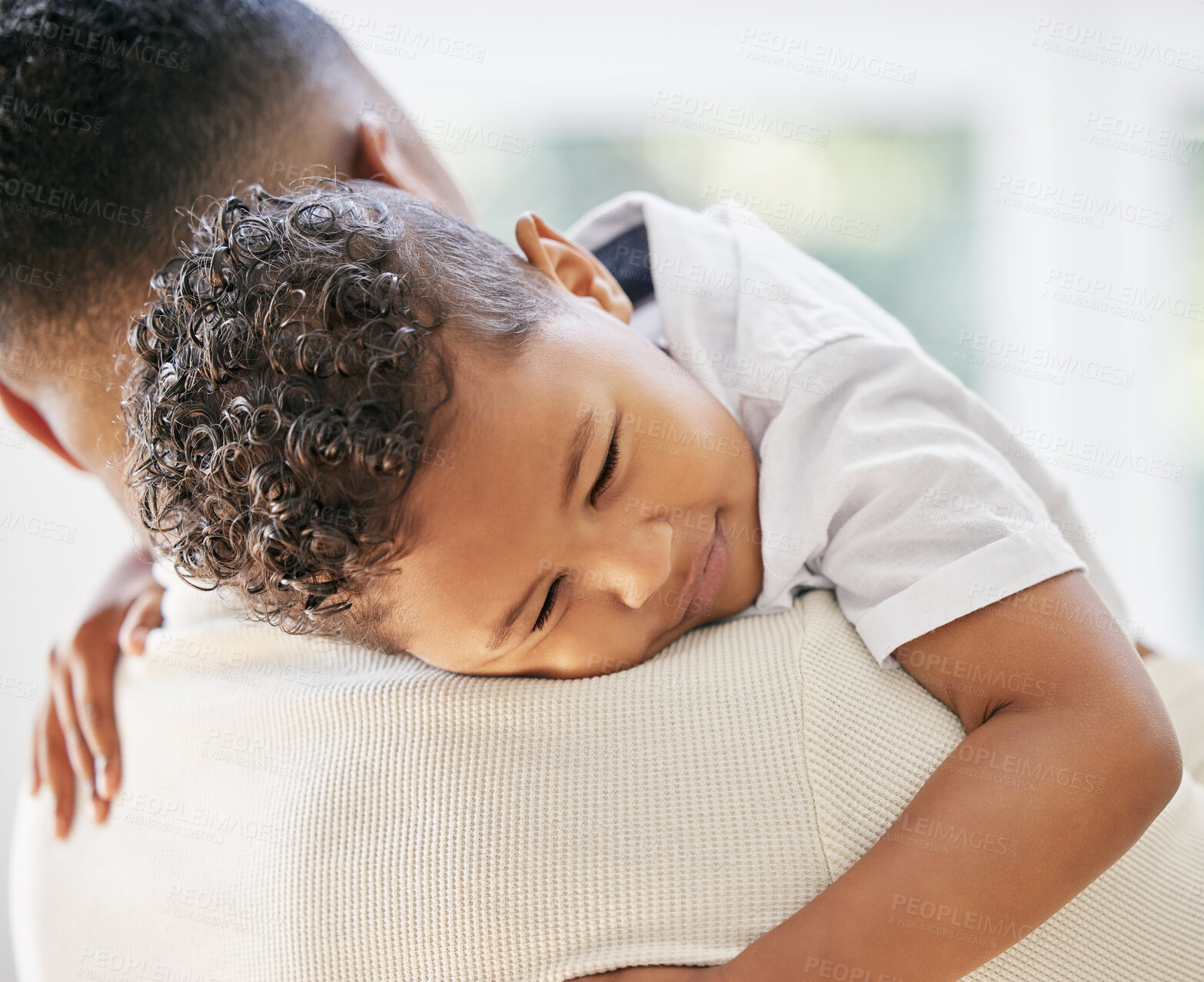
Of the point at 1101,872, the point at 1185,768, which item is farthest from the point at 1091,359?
the point at 1101,872

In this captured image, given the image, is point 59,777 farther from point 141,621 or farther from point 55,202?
point 55,202

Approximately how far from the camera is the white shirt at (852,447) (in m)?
0.74

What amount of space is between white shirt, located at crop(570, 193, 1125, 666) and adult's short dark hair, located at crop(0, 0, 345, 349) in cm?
49

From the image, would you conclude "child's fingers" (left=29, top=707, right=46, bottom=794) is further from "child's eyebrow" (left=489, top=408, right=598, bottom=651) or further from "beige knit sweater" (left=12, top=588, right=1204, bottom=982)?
"child's eyebrow" (left=489, top=408, right=598, bottom=651)

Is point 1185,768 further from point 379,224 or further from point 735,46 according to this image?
point 735,46

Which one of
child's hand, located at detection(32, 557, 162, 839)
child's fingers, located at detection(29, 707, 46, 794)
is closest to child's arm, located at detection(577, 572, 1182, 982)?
child's hand, located at detection(32, 557, 162, 839)

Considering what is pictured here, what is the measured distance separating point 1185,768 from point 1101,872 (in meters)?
0.31

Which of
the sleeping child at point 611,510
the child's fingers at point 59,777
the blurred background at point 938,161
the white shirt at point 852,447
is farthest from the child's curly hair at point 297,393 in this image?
the blurred background at point 938,161

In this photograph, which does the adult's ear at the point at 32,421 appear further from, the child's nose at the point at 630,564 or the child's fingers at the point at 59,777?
the child's nose at the point at 630,564

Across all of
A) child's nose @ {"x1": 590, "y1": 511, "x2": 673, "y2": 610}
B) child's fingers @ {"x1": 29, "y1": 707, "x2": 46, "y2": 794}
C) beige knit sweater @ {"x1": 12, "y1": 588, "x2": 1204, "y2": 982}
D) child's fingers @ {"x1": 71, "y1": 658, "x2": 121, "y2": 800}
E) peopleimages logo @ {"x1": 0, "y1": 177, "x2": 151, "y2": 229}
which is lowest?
child's fingers @ {"x1": 29, "y1": 707, "x2": 46, "y2": 794}

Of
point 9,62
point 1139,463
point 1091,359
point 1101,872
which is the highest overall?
point 9,62

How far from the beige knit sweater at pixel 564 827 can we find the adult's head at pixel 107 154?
1.39 ft

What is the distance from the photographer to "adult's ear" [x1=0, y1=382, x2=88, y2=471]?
3.38 ft

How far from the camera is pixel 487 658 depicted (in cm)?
75
